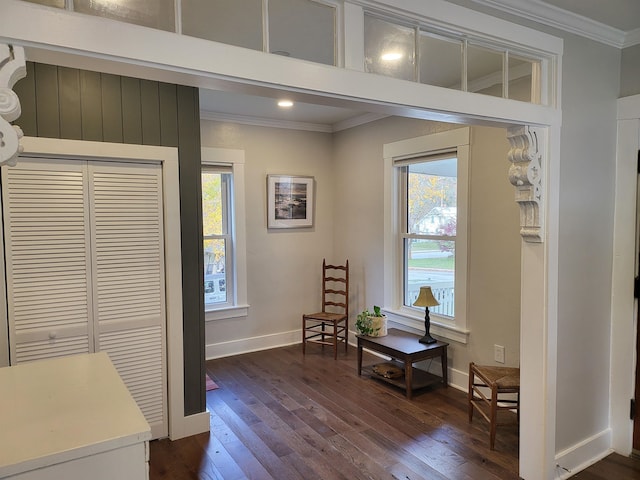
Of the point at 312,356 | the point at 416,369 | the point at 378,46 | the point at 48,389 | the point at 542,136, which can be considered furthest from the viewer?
the point at 312,356

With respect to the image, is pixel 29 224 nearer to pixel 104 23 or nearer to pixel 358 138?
pixel 104 23

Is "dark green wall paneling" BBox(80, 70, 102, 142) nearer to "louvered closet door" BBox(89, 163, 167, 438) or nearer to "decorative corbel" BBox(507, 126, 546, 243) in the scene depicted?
"louvered closet door" BBox(89, 163, 167, 438)

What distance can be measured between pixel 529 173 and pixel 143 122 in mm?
2240

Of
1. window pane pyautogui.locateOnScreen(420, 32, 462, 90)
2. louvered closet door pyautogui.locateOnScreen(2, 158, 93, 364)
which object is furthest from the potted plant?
louvered closet door pyautogui.locateOnScreen(2, 158, 93, 364)

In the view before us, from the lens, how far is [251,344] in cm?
473

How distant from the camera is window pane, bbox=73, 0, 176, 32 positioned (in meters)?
1.15

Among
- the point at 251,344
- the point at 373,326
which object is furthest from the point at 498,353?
the point at 251,344

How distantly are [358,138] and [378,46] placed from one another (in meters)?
3.07

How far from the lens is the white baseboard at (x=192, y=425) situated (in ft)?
9.46

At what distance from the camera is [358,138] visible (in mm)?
4715

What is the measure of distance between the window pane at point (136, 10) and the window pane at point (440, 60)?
1051 mm

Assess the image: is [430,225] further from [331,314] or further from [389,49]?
[389,49]

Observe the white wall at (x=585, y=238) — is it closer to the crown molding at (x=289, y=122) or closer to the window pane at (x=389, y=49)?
the window pane at (x=389, y=49)

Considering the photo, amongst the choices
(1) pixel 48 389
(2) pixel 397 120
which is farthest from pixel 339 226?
(1) pixel 48 389
